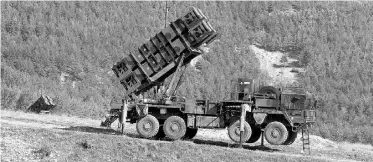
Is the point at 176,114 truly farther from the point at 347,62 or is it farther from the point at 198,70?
the point at 347,62

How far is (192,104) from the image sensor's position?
20.2 metres

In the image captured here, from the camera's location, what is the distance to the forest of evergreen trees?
36.5 metres

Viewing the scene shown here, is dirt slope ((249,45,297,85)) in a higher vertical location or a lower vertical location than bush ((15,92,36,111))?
higher

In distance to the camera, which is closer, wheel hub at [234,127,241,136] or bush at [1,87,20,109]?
wheel hub at [234,127,241,136]

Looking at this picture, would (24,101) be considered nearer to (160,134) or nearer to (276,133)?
(160,134)

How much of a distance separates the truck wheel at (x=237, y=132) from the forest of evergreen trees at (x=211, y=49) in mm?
12450

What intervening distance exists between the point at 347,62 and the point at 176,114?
29.4 meters

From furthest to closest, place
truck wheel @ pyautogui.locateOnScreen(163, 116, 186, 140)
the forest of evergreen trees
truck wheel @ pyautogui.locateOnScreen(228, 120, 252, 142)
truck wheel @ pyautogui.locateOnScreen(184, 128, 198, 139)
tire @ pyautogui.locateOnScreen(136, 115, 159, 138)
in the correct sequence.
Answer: the forest of evergreen trees
truck wheel @ pyautogui.locateOnScreen(184, 128, 198, 139)
tire @ pyautogui.locateOnScreen(136, 115, 159, 138)
truck wheel @ pyautogui.locateOnScreen(163, 116, 186, 140)
truck wheel @ pyautogui.locateOnScreen(228, 120, 252, 142)

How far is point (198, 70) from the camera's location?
1770 inches

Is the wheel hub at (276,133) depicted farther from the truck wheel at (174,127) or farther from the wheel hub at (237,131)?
the truck wheel at (174,127)

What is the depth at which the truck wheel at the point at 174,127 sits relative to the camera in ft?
65.7

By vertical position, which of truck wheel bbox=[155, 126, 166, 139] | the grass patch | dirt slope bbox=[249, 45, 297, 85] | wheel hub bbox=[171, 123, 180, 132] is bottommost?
the grass patch

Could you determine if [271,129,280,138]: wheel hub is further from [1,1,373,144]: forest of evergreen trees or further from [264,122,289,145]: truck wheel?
[1,1,373,144]: forest of evergreen trees

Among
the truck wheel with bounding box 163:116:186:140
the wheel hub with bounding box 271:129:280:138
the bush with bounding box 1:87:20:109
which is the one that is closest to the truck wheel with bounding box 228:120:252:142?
the wheel hub with bounding box 271:129:280:138
